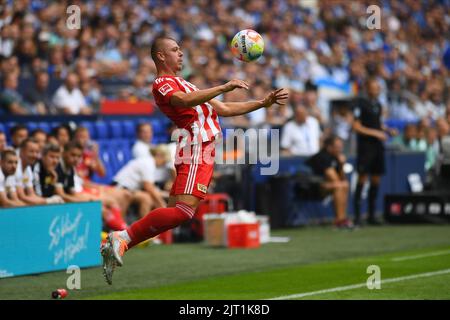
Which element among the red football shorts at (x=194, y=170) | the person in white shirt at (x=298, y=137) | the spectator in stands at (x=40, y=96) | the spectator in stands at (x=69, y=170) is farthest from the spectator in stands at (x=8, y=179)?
the person in white shirt at (x=298, y=137)

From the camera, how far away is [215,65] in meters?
22.5

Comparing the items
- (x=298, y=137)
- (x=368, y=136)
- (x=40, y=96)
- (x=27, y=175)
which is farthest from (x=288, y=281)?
(x=40, y=96)

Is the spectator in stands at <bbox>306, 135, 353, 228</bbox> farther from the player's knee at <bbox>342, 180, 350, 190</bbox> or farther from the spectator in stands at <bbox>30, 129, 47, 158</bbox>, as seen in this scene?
the spectator in stands at <bbox>30, 129, 47, 158</bbox>

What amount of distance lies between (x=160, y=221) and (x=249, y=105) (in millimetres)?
1333

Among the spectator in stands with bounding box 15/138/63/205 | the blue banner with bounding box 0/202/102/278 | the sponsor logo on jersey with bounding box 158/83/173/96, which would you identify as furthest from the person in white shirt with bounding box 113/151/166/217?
the sponsor logo on jersey with bounding box 158/83/173/96

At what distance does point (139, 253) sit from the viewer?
13.9 metres

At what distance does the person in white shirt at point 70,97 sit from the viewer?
17.7m

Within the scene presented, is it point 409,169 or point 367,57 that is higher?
point 367,57

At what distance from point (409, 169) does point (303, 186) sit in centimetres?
389

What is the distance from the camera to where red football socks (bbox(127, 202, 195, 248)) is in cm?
921

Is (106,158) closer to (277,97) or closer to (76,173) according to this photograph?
(76,173)
